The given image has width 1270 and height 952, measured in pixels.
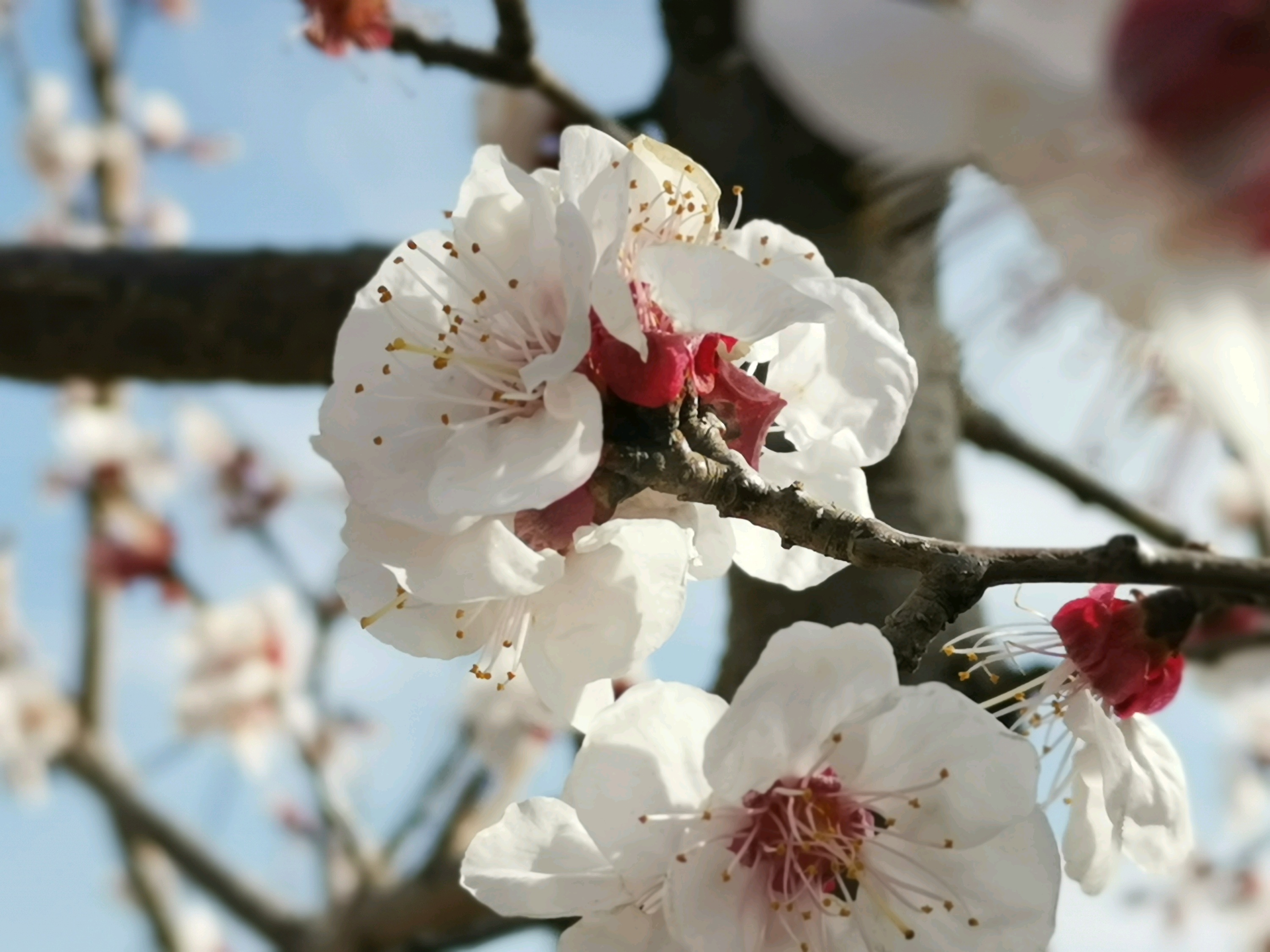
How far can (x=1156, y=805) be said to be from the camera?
55 centimetres

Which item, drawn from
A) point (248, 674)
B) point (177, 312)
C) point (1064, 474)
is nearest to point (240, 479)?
point (248, 674)

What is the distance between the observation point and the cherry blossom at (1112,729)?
54 centimetres

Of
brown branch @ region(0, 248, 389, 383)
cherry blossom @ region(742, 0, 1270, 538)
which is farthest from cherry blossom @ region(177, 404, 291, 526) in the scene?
cherry blossom @ region(742, 0, 1270, 538)

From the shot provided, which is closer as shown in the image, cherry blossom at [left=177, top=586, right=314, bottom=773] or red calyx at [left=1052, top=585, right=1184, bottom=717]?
red calyx at [left=1052, top=585, right=1184, bottom=717]

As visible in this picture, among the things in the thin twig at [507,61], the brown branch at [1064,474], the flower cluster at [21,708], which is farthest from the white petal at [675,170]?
the flower cluster at [21,708]

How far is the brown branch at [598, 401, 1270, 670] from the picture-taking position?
0.46 m

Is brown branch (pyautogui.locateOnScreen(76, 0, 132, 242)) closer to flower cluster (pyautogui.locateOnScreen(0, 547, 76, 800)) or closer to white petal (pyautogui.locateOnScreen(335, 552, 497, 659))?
flower cluster (pyautogui.locateOnScreen(0, 547, 76, 800))

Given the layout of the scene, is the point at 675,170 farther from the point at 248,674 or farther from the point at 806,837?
the point at 248,674

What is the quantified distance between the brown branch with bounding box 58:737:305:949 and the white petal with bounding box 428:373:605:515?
1.67 m

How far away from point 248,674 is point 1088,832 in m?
2.56

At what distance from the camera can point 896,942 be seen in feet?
1.56

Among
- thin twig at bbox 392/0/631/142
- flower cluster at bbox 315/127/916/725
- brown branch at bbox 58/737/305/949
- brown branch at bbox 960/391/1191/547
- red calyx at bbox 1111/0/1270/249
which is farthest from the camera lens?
brown branch at bbox 58/737/305/949

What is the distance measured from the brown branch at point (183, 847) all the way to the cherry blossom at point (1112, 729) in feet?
5.40

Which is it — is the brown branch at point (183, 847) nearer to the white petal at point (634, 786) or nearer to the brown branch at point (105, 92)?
the brown branch at point (105, 92)
